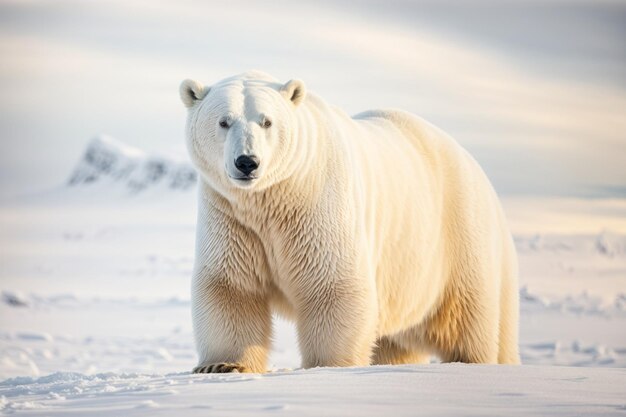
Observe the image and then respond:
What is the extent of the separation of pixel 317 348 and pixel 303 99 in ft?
A: 5.34

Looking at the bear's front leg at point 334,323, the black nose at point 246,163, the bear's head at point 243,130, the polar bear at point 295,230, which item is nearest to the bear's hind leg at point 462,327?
the polar bear at point 295,230

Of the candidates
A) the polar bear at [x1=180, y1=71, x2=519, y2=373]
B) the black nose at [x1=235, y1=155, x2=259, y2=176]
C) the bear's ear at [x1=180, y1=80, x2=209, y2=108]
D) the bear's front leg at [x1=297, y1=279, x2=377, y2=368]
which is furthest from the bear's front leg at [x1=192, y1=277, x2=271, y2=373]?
the bear's ear at [x1=180, y1=80, x2=209, y2=108]

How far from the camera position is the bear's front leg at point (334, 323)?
591 centimetres

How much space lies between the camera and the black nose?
5.45m

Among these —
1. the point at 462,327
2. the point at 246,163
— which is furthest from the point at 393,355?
the point at 246,163

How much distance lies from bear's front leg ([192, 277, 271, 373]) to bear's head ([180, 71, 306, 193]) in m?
0.69

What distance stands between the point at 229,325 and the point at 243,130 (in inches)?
50.3

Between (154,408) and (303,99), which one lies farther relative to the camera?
(303,99)

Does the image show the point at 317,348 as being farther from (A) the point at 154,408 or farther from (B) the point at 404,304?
(A) the point at 154,408

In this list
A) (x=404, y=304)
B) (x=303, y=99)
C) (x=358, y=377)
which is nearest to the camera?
(x=358, y=377)

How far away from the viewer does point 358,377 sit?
14.9 feet

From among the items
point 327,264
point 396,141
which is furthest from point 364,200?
point 396,141

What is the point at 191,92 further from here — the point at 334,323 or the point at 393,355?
the point at 393,355

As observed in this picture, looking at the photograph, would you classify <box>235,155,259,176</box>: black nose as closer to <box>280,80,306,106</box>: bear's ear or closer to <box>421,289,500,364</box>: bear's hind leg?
<box>280,80,306,106</box>: bear's ear
